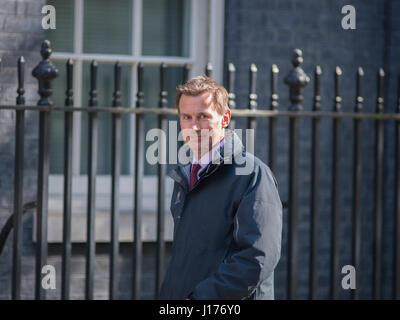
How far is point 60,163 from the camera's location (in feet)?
18.8

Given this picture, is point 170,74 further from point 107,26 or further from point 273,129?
point 273,129

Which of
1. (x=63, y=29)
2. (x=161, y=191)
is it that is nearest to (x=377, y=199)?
(x=161, y=191)

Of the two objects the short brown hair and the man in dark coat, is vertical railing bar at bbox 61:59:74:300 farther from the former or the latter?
the short brown hair

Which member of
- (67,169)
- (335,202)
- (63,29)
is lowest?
(335,202)

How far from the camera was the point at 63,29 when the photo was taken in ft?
18.9

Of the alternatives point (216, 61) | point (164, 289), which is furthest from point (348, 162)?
point (164, 289)

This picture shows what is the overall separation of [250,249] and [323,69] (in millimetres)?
3855

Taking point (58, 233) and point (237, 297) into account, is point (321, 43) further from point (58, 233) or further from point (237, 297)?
point (237, 297)

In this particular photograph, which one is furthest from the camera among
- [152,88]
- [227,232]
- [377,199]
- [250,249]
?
[152,88]

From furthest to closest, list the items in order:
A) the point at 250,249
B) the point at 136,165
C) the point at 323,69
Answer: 1. the point at 323,69
2. the point at 136,165
3. the point at 250,249

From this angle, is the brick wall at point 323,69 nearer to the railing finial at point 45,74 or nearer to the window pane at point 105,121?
the window pane at point 105,121

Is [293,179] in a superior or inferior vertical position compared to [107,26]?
inferior

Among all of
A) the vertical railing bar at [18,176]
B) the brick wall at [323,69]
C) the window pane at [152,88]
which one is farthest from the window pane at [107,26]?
the vertical railing bar at [18,176]

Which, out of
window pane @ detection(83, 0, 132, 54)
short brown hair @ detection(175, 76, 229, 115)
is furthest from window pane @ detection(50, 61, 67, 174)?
short brown hair @ detection(175, 76, 229, 115)
